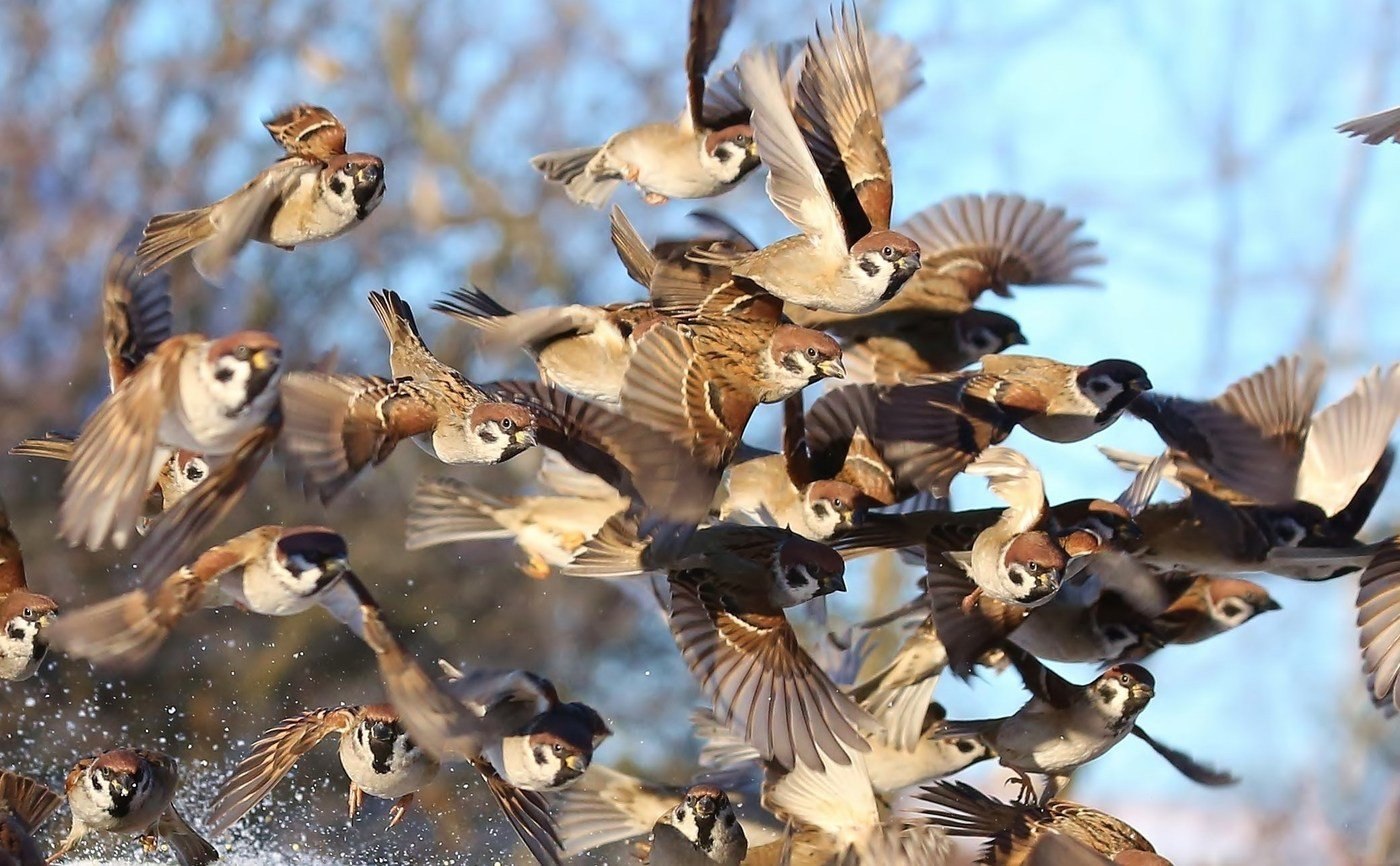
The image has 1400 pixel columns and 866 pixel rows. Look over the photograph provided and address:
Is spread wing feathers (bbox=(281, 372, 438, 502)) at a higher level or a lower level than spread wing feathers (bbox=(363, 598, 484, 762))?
higher

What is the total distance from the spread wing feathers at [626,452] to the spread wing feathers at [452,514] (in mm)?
632

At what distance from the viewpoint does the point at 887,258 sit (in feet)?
10.7

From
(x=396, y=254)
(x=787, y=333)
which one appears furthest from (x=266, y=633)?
(x=787, y=333)

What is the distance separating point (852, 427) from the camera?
12.2 ft

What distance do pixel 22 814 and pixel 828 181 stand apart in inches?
82.6

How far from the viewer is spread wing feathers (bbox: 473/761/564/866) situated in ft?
10.8

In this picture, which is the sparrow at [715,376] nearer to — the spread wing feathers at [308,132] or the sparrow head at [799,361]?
the sparrow head at [799,361]

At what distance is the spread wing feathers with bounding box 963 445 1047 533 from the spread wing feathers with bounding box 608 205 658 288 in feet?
3.05

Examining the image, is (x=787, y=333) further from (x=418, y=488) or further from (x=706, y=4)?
(x=418, y=488)

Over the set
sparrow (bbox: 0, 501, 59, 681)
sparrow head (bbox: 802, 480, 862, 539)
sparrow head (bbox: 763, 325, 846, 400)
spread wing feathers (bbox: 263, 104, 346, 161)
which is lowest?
sparrow (bbox: 0, 501, 59, 681)

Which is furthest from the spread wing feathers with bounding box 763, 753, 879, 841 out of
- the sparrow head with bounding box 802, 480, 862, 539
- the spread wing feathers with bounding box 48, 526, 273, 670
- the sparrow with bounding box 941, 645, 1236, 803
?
the spread wing feathers with bounding box 48, 526, 273, 670

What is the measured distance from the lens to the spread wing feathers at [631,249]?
3855 millimetres

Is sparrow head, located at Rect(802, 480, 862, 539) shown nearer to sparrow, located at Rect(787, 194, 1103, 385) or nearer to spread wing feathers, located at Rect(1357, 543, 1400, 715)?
sparrow, located at Rect(787, 194, 1103, 385)

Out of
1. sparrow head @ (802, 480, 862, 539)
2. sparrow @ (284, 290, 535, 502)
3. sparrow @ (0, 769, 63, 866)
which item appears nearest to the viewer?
sparrow @ (284, 290, 535, 502)
